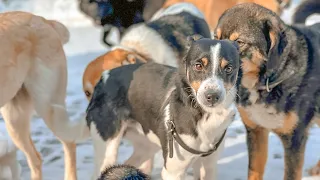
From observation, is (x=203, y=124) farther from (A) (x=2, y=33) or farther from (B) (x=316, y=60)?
(A) (x=2, y=33)

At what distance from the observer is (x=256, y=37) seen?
3.15m

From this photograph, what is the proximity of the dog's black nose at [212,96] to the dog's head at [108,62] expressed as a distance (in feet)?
6.04

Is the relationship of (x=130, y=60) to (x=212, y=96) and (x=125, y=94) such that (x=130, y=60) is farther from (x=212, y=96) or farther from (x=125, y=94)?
(x=212, y=96)

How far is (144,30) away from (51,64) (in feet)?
3.79

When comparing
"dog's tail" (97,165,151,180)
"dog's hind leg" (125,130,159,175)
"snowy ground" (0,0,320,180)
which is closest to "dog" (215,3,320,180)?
"dog's hind leg" (125,130,159,175)

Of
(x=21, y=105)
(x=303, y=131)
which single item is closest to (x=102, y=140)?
(x=21, y=105)

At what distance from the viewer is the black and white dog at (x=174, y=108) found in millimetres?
2750

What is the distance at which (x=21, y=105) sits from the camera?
4020 millimetres

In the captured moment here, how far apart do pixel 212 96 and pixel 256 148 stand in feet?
3.89

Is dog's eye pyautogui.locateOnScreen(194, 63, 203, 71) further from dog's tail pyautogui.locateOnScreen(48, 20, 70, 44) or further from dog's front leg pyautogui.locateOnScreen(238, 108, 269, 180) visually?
Answer: dog's tail pyautogui.locateOnScreen(48, 20, 70, 44)

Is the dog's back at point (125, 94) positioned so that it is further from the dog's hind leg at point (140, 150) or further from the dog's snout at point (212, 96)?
the dog's snout at point (212, 96)

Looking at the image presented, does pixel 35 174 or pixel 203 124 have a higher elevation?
pixel 203 124

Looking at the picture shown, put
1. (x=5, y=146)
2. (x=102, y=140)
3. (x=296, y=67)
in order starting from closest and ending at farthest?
(x=296, y=67) → (x=102, y=140) → (x=5, y=146)

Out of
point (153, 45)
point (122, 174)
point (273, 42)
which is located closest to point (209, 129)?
point (273, 42)
